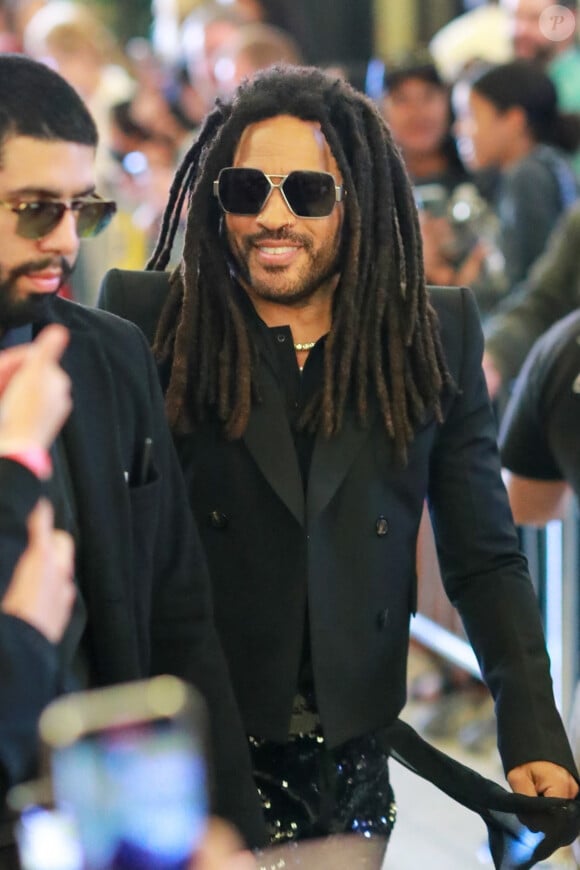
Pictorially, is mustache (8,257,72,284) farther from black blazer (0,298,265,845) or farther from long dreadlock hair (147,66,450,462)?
long dreadlock hair (147,66,450,462)

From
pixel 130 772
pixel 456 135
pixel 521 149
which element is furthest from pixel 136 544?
pixel 456 135

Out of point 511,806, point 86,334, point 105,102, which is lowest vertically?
point 511,806

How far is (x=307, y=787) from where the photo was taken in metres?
2.47

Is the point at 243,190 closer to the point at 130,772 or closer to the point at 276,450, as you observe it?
the point at 276,450

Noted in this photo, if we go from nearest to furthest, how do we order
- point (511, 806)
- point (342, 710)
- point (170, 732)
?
point (170, 732), point (511, 806), point (342, 710)

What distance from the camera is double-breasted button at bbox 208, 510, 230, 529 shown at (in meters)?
2.45

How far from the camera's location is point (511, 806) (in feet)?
7.39

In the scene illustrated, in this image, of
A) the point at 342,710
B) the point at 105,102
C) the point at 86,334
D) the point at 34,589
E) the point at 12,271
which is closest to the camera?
the point at 34,589

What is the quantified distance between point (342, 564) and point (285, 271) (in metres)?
0.54

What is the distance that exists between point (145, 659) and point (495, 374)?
269 cm

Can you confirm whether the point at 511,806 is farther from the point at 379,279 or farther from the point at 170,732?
the point at 170,732

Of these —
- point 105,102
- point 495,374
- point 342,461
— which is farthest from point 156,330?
point 105,102

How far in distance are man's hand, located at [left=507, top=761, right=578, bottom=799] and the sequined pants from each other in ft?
0.99

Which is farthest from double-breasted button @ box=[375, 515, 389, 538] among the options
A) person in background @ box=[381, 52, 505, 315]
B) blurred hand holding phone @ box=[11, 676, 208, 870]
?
→ person in background @ box=[381, 52, 505, 315]
